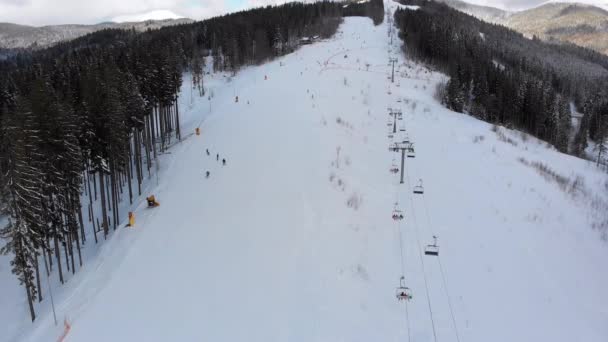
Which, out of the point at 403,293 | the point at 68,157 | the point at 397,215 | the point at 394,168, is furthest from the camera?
the point at 68,157

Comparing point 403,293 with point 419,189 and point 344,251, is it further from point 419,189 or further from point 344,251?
point 419,189

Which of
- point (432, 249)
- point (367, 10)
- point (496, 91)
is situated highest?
point (367, 10)

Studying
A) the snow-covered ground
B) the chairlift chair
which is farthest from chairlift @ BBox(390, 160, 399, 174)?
the snow-covered ground

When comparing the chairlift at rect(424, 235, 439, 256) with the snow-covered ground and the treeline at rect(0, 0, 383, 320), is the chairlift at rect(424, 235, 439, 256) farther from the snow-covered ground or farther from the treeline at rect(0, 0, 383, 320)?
the treeline at rect(0, 0, 383, 320)

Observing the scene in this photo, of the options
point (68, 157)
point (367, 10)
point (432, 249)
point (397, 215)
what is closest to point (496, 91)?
point (397, 215)

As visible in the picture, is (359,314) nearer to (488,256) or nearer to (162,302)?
(488,256)

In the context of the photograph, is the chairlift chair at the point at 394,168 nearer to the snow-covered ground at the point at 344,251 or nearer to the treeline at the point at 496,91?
the snow-covered ground at the point at 344,251

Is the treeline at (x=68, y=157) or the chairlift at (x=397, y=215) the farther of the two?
the treeline at (x=68, y=157)

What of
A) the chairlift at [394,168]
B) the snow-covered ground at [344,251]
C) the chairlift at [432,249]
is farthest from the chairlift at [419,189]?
the chairlift at [432,249]
